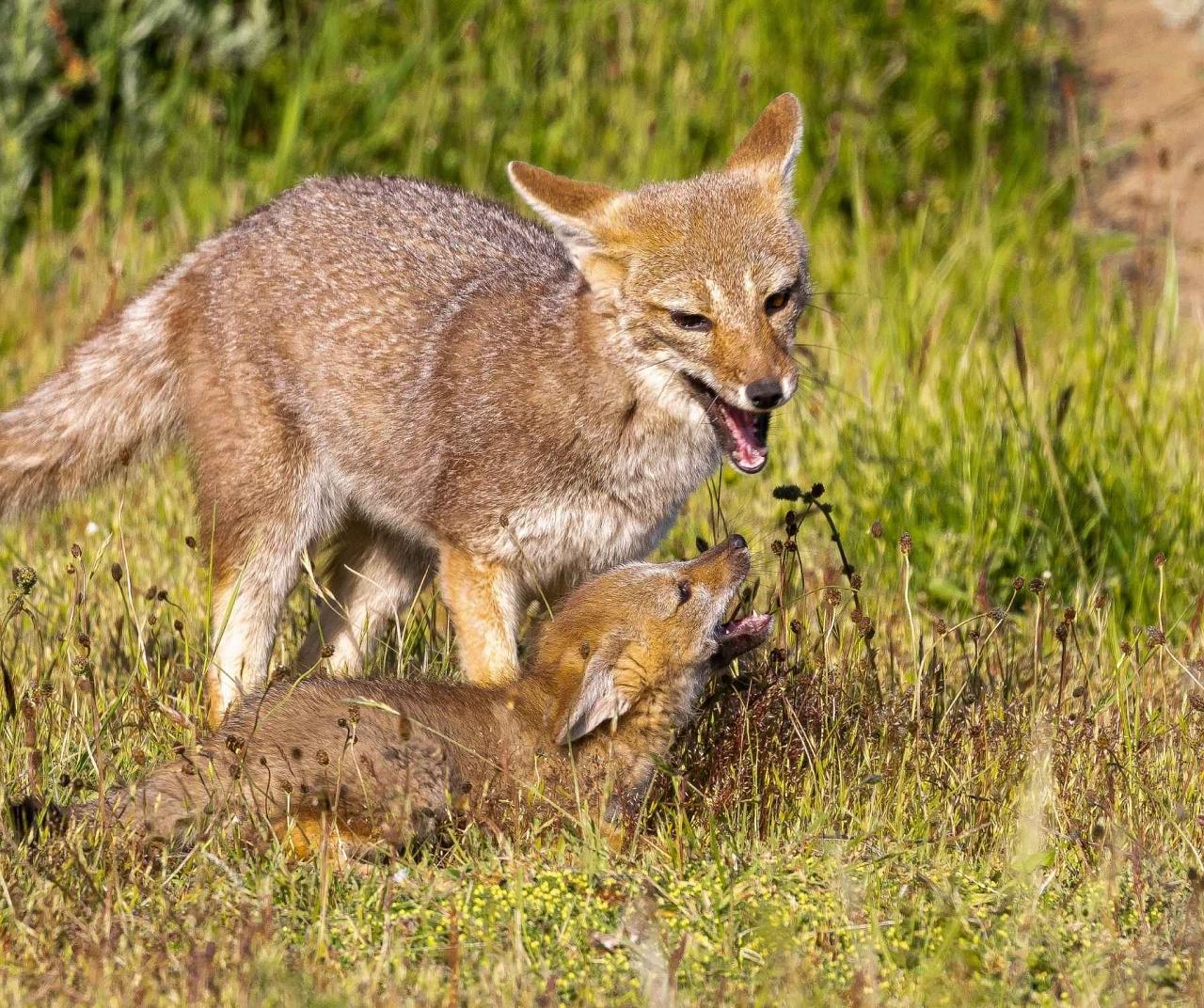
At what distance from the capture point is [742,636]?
15.2 ft

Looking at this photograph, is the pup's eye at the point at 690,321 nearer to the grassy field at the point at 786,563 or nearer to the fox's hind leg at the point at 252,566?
the grassy field at the point at 786,563

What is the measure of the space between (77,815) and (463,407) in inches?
73.9

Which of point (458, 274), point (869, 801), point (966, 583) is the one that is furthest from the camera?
point (966, 583)

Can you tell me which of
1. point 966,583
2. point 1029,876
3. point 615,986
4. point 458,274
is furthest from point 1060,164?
point 615,986

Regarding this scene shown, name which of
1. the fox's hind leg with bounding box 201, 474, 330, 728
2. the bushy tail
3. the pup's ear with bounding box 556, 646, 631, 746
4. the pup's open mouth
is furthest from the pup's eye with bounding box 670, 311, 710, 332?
the bushy tail

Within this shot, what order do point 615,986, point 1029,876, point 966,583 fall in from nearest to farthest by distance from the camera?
point 615,986, point 1029,876, point 966,583

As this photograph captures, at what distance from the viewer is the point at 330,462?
5.61 metres

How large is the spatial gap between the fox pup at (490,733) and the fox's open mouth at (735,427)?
29 centimetres

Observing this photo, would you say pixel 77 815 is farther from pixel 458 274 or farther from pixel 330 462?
pixel 458 274

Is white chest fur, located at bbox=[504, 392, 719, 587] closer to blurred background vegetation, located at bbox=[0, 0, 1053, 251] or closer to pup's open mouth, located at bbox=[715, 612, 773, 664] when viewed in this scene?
pup's open mouth, located at bbox=[715, 612, 773, 664]

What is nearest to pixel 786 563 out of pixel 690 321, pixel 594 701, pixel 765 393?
pixel 690 321

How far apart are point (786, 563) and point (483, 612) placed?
1.37 metres

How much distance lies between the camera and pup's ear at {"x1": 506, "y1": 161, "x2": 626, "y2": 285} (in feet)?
17.0

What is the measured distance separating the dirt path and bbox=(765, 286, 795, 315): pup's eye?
4.04m
